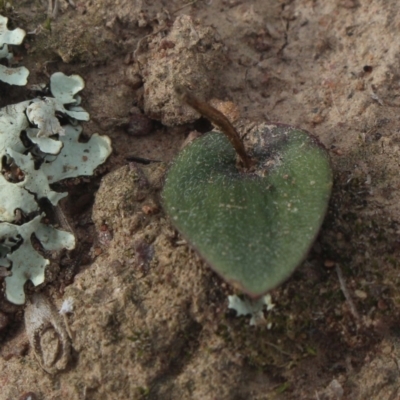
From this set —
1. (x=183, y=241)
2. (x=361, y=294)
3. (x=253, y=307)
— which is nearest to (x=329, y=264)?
(x=361, y=294)

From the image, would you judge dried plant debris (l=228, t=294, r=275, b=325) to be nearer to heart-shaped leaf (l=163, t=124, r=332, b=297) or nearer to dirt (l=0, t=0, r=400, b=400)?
dirt (l=0, t=0, r=400, b=400)

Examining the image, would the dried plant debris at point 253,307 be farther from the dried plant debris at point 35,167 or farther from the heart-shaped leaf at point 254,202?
the dried plant debris at point 35,167

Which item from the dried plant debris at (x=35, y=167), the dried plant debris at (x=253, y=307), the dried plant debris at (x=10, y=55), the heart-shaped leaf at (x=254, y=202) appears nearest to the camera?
the heart-shaped leaf at (x=254, y=202)

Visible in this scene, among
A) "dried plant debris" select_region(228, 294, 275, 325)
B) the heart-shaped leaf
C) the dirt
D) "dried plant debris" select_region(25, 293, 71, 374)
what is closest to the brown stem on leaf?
the heart-shaped leaf

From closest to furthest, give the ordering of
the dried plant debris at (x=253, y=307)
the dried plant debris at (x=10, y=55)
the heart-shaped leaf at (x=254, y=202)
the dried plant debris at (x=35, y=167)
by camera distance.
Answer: the heart-shaped leaf at (x=254, y=202)
the dried plant debris at (x=253, y=307)
the dried plant debris at (x=35, y=167)
the dried plant debris at (x=10, y=55)

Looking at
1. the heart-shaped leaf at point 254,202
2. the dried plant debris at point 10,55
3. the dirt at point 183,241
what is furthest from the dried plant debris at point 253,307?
the dried plant debris at point 10,55
